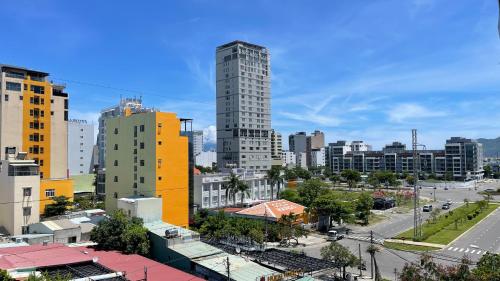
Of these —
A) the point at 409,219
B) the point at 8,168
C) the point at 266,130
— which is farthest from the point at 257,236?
the point at 266,130

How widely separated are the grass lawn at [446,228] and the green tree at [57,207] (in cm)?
5036

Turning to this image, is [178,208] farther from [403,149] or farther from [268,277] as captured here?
[403,149]

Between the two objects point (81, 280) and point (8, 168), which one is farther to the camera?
point (8, 168)

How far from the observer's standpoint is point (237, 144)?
132 meters

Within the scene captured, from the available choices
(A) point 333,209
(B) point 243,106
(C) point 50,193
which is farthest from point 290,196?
(B) point 243,106

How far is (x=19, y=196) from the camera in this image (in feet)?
142

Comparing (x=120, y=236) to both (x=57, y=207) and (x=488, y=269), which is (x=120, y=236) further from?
(x=488, y=269)

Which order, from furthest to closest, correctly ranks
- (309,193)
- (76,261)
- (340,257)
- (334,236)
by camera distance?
(309,193) → (334,236) → (340,257) → (76,261)

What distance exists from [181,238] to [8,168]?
2338 centimetres

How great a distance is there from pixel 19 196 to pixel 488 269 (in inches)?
1797

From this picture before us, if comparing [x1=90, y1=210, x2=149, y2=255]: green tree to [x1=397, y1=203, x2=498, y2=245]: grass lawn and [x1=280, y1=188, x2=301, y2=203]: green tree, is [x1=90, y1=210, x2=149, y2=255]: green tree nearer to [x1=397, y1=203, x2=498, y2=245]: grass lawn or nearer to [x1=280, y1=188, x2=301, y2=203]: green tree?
[x1=397, y1=203, x2=498, y2=245]: grass lawn

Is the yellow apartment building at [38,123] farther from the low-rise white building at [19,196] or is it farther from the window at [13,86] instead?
the low-rise white building at [19,196]

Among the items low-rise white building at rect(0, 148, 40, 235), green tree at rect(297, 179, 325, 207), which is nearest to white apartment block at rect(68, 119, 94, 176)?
green tree at rect(297, 179, 325, 207)

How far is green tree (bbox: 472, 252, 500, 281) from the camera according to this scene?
24.2 meters
